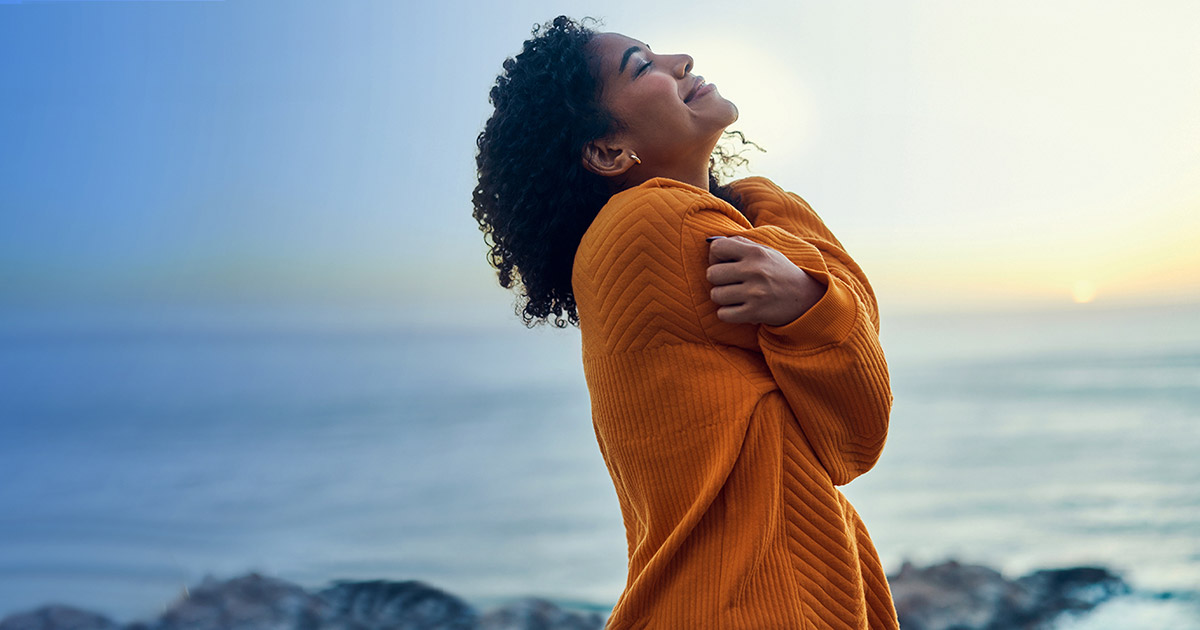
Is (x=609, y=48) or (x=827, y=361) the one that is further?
(x=609, y=48)

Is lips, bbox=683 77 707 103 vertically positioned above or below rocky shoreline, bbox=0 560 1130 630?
above

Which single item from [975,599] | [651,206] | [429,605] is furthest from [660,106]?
[429,605]

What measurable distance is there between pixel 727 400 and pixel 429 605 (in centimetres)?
248

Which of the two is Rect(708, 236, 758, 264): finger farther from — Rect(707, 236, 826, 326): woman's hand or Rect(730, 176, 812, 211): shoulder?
Rect(730, 176, 812, 211): shoulder

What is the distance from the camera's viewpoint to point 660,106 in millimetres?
1178

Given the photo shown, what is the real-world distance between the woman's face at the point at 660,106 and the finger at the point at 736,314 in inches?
10.8

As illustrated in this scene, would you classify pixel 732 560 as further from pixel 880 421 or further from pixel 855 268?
pixel 855 268

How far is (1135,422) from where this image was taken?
13.4 ft

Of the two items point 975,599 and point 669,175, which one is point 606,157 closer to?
point 669,175

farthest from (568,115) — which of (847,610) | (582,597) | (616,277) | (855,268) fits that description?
(582,597)

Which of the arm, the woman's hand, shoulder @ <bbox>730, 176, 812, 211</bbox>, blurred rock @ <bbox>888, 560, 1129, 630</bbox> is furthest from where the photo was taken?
blurred rock @ <bbox>888, 560, 1129, 630</bbox>

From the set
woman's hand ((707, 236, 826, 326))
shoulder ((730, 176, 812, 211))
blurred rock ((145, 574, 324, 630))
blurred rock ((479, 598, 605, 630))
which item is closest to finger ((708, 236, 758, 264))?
woman's hand ((707, 236, 826, 326))

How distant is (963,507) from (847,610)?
305 cm

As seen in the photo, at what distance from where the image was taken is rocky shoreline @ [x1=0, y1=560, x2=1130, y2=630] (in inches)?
117
